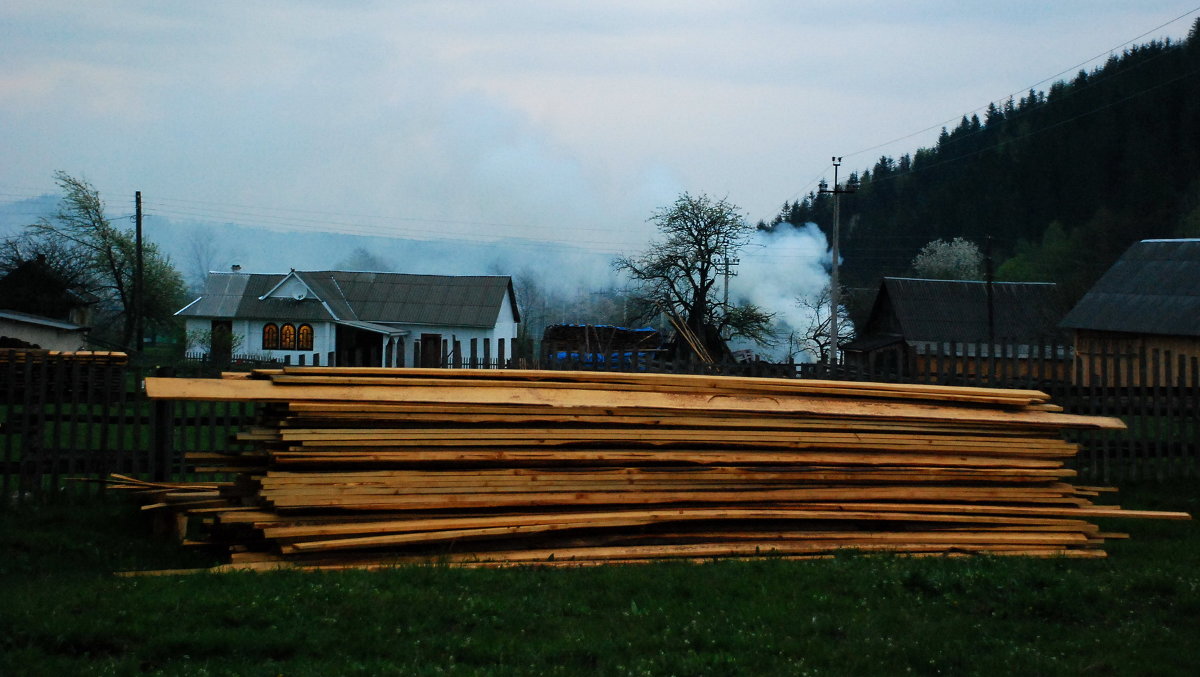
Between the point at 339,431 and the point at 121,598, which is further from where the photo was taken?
the point at 339,431

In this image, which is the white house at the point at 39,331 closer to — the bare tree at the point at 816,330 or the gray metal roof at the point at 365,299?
the gray metal roof at the point at 365,299

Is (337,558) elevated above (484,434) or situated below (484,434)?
below

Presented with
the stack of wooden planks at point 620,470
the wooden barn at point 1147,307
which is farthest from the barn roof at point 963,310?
the stack of wooden planks at point 620,470

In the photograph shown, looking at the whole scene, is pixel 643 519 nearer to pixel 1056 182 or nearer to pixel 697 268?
pixel 697 268

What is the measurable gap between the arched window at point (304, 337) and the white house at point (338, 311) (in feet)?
0.16

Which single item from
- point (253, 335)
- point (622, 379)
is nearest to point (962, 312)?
point (253, 335)

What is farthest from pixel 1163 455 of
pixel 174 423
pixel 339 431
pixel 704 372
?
pixel 174 423

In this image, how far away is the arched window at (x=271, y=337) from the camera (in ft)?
169

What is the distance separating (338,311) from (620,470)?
154 feet

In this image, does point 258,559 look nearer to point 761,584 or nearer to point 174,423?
point 761,584

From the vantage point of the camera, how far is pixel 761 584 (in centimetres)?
706

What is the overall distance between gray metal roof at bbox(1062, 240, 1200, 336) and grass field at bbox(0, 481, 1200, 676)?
2685cm

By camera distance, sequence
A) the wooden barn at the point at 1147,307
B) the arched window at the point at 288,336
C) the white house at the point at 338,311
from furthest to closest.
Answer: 1. the arched window at the point at 288,336
2. the white house at the point at 338,311
3. the wooden barn at the point at 1147,307

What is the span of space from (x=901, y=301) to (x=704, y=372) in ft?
112
